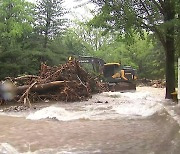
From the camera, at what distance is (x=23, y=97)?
579 inches

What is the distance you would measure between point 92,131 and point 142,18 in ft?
18.5

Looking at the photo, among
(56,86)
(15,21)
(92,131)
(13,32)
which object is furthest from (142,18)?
(15,21)

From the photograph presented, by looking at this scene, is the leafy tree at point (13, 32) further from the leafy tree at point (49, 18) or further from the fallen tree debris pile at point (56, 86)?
the fallen tree debris pile at point (56, 86)

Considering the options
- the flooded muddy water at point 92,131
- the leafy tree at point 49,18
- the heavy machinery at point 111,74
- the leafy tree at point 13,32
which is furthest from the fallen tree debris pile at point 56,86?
the leafy tree at point 49,18

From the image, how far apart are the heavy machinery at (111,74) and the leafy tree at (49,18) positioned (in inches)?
311

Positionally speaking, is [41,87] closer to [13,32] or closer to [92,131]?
[92,131]

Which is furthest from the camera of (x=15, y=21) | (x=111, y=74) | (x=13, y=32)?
(x=15, y=21)

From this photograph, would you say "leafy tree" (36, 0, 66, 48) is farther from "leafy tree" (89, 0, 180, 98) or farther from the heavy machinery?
"leafy tree" (89, 0, 180, 98)

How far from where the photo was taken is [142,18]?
42.3 ft

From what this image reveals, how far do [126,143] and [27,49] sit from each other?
78.6ft

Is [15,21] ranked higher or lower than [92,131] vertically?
higher

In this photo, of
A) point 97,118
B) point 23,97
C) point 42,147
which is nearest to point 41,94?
point 23,97

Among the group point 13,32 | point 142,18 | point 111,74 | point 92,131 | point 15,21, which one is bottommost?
point 92,131

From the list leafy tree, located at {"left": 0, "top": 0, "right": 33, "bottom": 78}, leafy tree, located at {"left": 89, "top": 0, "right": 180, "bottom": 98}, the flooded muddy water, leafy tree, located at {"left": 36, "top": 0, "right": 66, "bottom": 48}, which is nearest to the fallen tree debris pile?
the flooded muddy water
